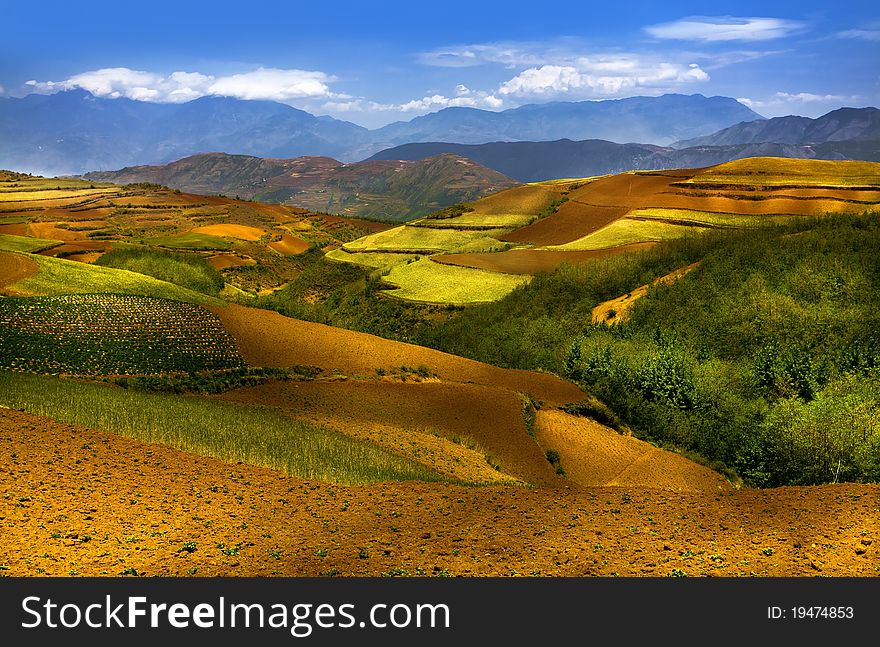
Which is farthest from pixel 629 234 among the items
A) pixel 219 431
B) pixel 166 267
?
pixel 219 431

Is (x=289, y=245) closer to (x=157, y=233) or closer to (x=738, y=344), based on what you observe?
(x=157, y=233)

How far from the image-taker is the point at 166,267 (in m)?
110

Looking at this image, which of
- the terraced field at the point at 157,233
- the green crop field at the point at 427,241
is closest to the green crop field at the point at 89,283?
the terraced field at the point at 157,233

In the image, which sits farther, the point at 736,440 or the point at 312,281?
the point at 312,281

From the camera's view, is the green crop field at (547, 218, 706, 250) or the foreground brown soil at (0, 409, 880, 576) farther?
the green crop field at (547, 218, 706, 250)

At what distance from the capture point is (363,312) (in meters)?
97.6

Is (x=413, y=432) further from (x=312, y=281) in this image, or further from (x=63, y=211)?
(x=63, y=211)

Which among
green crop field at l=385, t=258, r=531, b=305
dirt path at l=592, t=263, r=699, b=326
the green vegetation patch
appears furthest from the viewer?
the green vegetation patch

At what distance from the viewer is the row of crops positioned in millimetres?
42625

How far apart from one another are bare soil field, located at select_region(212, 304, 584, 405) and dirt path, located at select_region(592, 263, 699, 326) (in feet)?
66.8

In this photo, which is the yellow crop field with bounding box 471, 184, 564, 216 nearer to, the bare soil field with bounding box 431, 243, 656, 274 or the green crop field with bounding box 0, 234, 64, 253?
the bare soil field with bounding box 431, 243, 656, 274

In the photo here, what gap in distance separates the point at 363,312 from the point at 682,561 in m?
84.4

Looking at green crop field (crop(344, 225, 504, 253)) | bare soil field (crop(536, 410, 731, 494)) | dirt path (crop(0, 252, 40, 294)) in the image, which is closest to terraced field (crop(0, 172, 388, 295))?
green crop field (crop(344, 225, 504, 253))

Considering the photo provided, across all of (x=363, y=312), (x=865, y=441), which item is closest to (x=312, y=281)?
(x=363, y=312)
